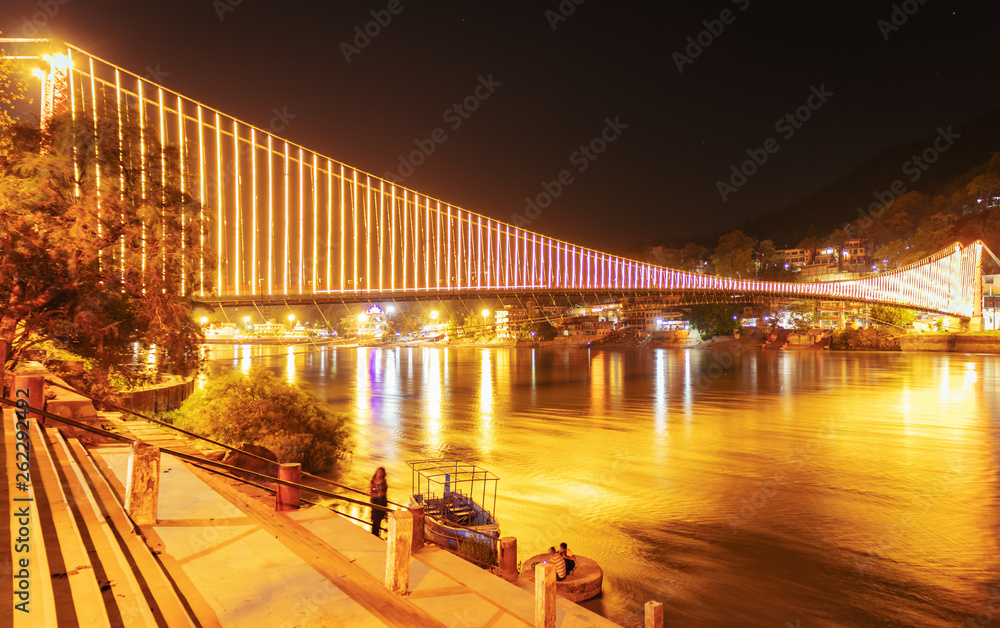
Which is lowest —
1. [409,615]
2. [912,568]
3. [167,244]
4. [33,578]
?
[912,568]

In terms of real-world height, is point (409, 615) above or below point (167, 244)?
below

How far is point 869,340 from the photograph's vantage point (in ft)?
269

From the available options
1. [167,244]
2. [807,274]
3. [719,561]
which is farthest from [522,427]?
[807,274]

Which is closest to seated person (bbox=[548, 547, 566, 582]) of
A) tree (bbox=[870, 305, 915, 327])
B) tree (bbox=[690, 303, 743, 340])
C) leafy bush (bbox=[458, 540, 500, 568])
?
leafy bush (bbox=[458, 540, 500, 568])

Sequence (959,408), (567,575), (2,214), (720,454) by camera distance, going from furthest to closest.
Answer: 1. (959,408)
2. (720,454)
3. (567,575)
4. (2,214)

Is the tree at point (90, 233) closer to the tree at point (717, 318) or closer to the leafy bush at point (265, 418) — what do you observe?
the leafy bush at point (265, 418)

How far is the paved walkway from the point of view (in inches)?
189

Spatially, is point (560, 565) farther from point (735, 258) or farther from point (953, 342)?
point (735, 258)

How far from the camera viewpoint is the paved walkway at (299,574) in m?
4.79

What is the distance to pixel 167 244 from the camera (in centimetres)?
1175

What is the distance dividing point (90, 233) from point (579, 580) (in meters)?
10.7

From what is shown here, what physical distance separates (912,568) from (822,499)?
191 inches

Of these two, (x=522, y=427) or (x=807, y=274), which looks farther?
Result: (x=807, y=274)

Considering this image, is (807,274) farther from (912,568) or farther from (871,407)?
(912,568)
